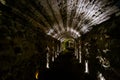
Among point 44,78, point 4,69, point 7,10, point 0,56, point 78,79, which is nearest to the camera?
point 0,56

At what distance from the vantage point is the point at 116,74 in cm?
340

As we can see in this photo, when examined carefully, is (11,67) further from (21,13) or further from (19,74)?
(21,13)

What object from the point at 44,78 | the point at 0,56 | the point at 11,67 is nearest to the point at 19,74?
the point at 11,67

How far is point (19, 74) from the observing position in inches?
129

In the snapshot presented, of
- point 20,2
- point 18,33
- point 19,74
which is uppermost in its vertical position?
point 20,2

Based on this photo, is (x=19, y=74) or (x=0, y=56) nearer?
(x=0, y=56)

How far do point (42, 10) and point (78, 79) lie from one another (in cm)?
383

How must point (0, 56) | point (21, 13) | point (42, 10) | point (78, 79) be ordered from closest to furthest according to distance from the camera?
point (0, 56) < point (21, 13) < point (42, 10) < point (78, 79)

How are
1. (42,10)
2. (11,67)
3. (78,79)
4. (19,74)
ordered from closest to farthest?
(11,67) → (19,74) → (42,10) → (78,79)

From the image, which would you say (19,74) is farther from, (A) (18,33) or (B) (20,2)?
(B) (20,2)

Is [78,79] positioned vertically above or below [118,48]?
below

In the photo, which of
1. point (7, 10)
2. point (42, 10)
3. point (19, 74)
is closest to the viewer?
point (7, 10)

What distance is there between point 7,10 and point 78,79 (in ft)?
15.1

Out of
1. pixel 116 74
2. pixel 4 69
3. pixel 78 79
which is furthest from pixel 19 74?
pixel 78 79
